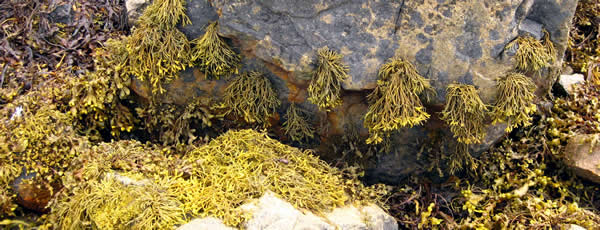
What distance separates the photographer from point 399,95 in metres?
3.72

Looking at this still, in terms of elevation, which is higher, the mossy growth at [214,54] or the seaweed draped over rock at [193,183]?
the mossy growth at [214,54]

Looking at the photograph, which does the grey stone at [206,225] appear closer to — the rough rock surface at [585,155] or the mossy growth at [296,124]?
the mossy growth at [296,124]

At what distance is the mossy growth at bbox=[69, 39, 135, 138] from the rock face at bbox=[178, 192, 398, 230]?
1757mm

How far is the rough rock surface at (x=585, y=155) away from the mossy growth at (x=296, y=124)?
8.12 feet

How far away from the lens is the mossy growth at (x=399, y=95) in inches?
146

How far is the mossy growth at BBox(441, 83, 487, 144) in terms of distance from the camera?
12.4 feet

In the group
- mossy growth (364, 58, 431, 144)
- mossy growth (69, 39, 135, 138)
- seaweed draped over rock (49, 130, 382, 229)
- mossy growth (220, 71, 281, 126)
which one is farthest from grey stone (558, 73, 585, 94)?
mossy growth (69, 39, 135, 138)

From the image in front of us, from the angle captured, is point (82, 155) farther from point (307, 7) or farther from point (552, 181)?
point (552, 181)

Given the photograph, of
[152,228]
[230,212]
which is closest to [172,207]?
[152,228]

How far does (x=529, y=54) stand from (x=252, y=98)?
8.21ft

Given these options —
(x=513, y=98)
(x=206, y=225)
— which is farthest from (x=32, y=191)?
(x=513, y=98)

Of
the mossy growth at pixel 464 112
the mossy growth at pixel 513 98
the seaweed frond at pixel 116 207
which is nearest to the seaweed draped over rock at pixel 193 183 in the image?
the seaweed frond at pixel 116 207

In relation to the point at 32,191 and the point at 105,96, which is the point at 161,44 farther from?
the point at 32,191

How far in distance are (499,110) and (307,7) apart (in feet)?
6.19
